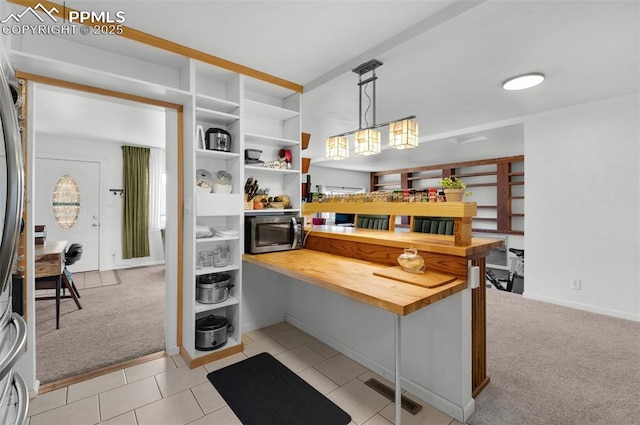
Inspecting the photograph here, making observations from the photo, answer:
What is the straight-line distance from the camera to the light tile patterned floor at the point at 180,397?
5.87 ft

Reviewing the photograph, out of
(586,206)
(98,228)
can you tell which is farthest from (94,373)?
(586,206)

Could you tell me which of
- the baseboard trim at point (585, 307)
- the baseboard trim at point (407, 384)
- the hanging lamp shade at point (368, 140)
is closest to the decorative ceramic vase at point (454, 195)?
the hanging lamp shade at point (368, 140)

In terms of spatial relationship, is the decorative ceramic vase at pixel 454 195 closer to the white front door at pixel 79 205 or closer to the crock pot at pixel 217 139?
the crock pot at pixel 217 139

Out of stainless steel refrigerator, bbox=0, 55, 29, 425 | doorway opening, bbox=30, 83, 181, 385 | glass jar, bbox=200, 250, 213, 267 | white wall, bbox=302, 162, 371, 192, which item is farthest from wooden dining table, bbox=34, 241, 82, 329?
white wall, bbox=302, 162, 371, 192

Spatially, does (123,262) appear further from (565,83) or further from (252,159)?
(565,83)

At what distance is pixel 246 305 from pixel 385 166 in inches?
259

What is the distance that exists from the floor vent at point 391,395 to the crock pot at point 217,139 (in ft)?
7.18

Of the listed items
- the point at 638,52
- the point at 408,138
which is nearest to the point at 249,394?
the point at 408,138

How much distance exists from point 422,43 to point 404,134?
0.65 meters

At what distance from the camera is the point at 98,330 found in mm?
3006

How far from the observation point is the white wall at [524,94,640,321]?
3256 millimetres

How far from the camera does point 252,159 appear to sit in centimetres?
279

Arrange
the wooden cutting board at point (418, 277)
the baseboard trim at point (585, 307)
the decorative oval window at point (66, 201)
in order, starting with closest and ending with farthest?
1. the wooden cutting board at point (418, 277)
2. the baseboard trim at point (585, 307)
3. the decorative oval window at point (66, 201)

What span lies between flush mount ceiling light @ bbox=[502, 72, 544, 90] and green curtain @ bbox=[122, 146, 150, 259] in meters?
6.13
